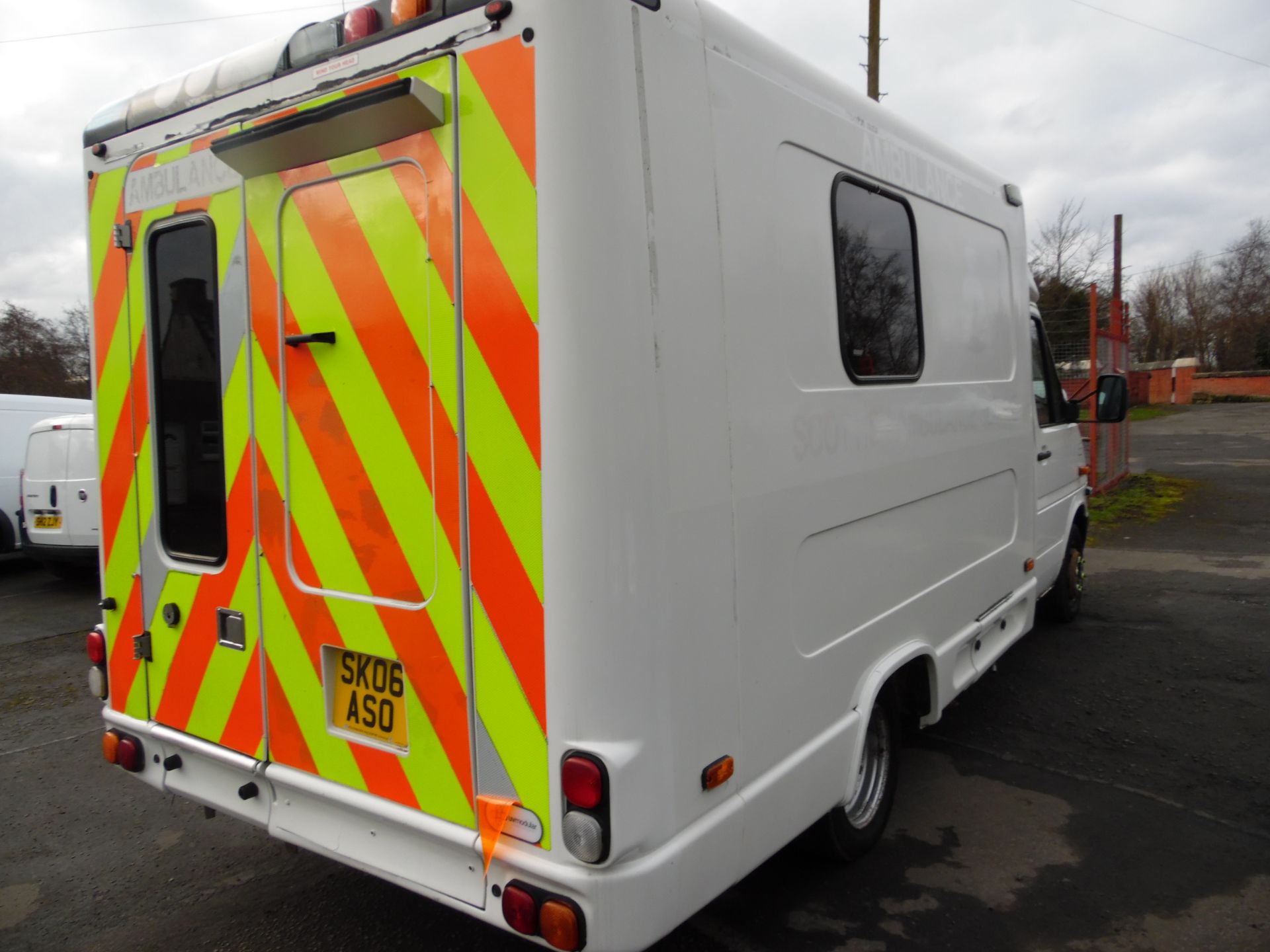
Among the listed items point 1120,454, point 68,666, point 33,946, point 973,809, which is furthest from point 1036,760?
point 1120,454

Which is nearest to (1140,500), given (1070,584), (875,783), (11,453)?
(1070,584)

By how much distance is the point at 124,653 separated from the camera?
3010 millimetres

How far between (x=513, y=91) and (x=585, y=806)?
5.14ft

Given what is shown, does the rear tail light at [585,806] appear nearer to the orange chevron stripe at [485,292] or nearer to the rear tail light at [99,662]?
the orange chevron stripe at [485,292]

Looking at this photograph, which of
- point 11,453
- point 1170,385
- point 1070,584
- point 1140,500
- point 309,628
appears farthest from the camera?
point 1170,385

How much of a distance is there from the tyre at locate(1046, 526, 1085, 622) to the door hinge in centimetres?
541

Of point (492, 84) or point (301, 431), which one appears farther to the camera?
point (301, 431)

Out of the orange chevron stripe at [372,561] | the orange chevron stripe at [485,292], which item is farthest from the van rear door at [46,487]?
the orange chevron stripe at [485,292]

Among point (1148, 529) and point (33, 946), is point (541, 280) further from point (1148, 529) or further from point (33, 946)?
point (1148, 529)

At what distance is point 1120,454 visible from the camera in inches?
527

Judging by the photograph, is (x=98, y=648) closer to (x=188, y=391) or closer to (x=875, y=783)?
(x=188, y=391)

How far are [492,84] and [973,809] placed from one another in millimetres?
3210

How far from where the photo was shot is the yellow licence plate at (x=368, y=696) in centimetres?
236

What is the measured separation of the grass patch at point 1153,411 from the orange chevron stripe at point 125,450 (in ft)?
97.4
